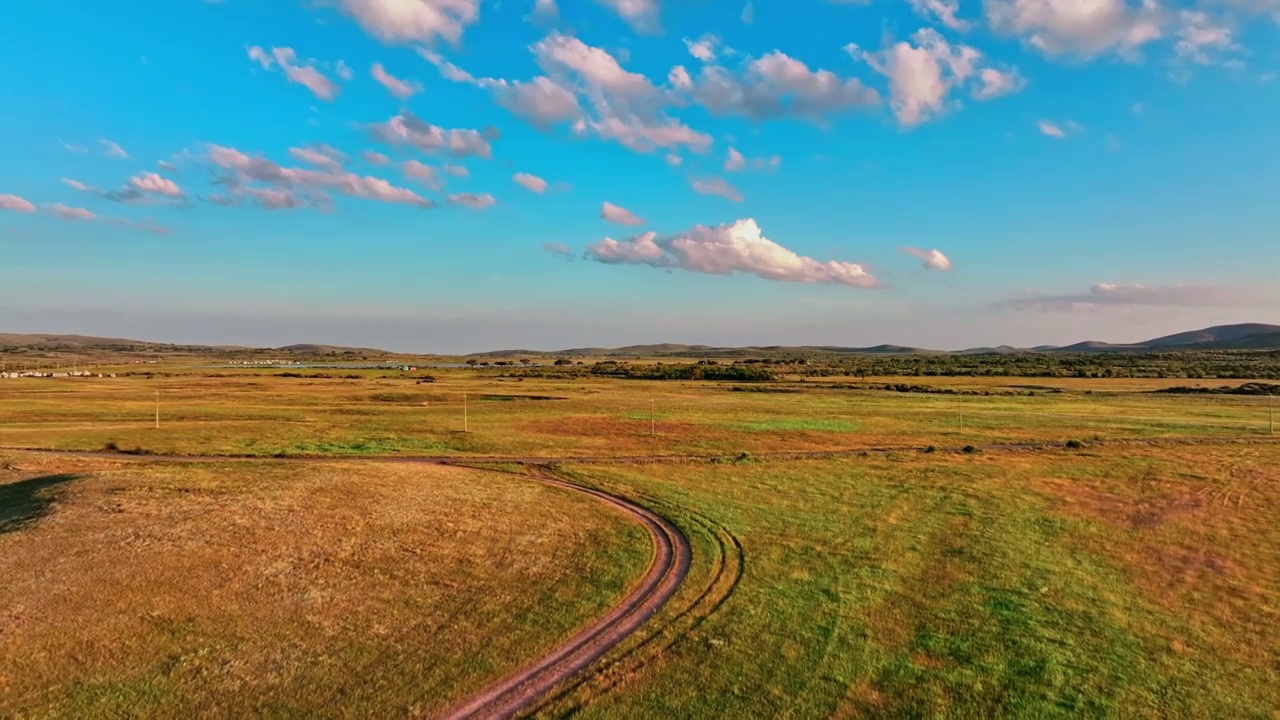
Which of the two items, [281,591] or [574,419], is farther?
[574,419]

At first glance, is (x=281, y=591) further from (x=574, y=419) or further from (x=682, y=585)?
(x=574, y=419)

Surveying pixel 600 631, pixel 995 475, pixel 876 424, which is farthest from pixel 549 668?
pixel 876 424

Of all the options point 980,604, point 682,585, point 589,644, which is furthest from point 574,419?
point 589,644

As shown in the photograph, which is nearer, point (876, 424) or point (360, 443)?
point (360, 443)

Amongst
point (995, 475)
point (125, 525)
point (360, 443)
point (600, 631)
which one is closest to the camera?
point (600, 631)

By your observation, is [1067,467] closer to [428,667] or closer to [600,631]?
[600,631]

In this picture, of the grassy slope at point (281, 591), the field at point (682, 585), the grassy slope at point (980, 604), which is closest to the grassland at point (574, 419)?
the field at point (682, 585)

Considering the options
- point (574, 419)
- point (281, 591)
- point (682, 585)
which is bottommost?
point (574, 419)

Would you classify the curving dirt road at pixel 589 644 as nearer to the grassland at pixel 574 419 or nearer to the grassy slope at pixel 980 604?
the grassy slope at pixel 980 604
